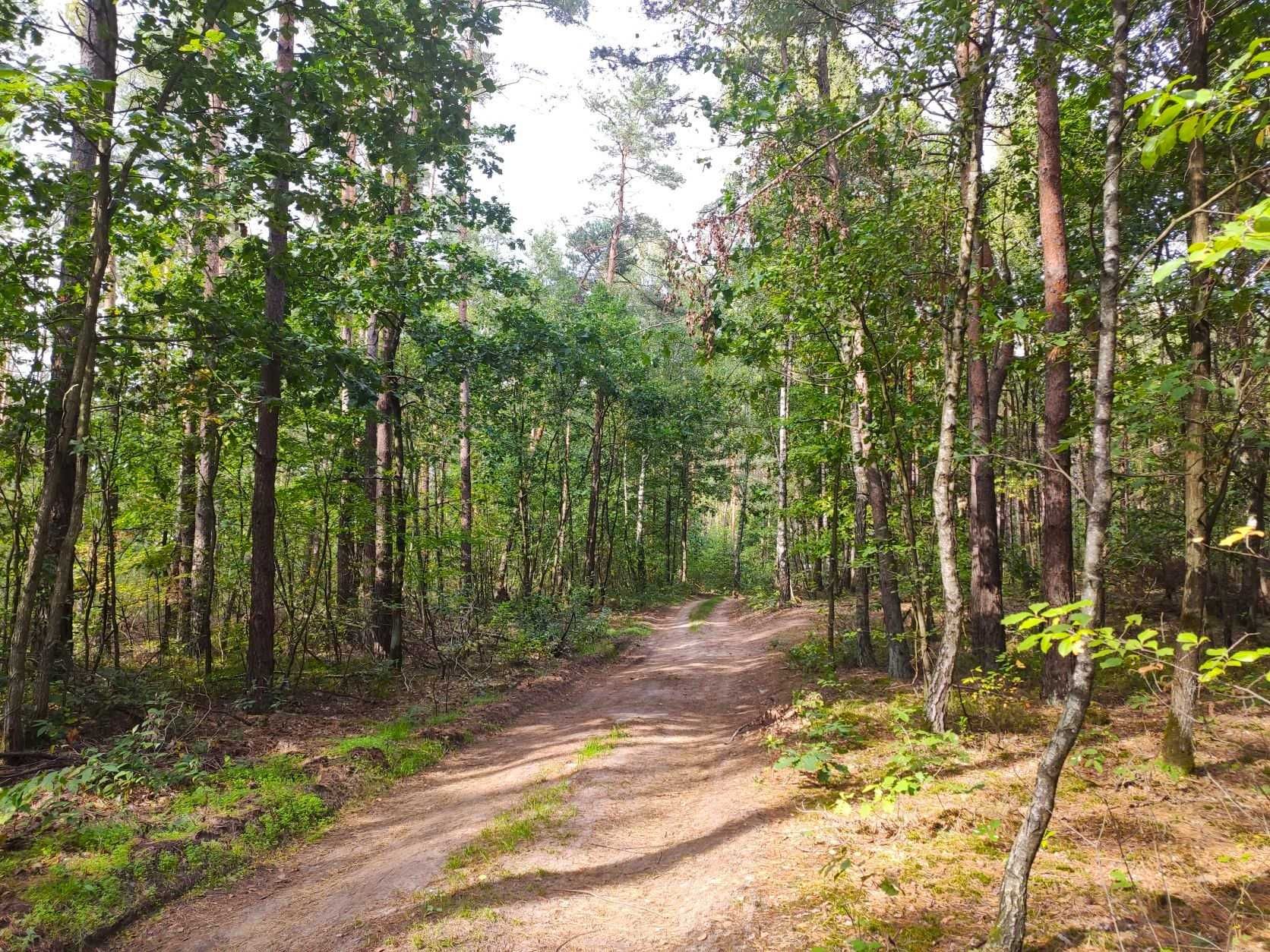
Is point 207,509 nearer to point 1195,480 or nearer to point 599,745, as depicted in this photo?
point 599,745

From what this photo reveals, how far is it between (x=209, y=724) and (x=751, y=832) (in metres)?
7.08

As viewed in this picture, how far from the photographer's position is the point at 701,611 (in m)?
26.6

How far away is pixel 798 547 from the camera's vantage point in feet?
43.1

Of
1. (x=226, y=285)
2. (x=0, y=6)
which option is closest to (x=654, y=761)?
(x=226, y=285)

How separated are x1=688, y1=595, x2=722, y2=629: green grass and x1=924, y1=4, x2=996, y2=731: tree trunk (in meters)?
15.4

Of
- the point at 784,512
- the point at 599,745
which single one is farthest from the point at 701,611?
the point at 599,745

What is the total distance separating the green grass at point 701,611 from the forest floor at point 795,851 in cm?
1407

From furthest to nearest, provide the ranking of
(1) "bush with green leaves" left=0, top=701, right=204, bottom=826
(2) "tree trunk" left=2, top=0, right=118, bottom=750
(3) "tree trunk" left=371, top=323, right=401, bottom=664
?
1. (3) "tree trunk" left=371, top=323, right=401, bottom=664
2. (2) "tree trunk" left=2, top=0, right=118, bottom=750
3. (1) "bush with green leaves" left=0, top=701, right=204, bottom=826

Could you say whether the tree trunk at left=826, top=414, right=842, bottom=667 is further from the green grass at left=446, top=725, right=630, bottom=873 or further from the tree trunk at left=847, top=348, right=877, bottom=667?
the green grass at left=446, top=725, right=630, bottom=873

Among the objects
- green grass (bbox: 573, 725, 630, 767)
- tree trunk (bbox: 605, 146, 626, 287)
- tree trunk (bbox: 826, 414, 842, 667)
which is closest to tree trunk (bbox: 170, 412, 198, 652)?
green grass (bbox: 573, 725, 630, 767)

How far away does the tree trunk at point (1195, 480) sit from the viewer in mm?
5312

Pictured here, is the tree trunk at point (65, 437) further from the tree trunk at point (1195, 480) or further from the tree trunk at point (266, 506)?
the tree trunk at point (1195, 480)

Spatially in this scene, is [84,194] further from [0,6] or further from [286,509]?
[286,509]

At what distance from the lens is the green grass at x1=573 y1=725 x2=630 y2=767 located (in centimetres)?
812
